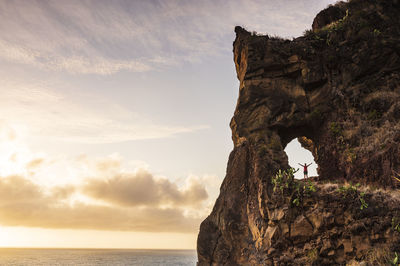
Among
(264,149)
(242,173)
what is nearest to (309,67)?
(264,149)

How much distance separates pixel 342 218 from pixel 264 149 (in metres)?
6.98

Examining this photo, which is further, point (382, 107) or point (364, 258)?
point (382, 107)

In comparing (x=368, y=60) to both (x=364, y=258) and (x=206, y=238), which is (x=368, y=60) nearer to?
(x=364, y=258)

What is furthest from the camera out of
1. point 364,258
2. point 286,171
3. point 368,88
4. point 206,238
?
point 206,238

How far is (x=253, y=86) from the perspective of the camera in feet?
75.8

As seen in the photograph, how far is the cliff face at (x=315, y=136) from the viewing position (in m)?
→ 15.7

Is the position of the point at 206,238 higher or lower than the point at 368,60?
lower

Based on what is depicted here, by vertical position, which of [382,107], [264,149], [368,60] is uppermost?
[368,60]

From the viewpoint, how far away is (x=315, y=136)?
73.7 ft

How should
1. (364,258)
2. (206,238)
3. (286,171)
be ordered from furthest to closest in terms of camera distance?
(206,238), (286,171), (364,258)

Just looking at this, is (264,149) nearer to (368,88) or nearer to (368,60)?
(368,88)

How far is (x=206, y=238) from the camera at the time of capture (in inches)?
890

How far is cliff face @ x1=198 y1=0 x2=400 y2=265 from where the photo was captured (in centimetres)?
1573

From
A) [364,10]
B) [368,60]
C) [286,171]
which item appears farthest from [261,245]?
[364,10]
